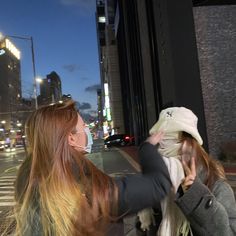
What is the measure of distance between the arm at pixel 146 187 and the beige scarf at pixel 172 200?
496 millimetres

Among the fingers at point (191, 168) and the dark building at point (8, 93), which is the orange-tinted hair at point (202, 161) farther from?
the dark building at point (8, 93)

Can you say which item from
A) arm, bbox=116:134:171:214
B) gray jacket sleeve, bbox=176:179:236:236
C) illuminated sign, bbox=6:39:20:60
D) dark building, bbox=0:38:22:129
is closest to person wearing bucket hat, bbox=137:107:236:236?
gray jacket sleeve, bbox=176:179:236:236

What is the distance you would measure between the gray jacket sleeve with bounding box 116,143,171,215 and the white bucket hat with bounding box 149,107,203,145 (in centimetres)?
69

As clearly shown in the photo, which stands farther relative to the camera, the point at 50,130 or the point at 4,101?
the point at 4,101

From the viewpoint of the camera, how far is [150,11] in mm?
32406

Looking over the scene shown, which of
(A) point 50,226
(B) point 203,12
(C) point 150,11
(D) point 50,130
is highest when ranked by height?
(C) point 150,11

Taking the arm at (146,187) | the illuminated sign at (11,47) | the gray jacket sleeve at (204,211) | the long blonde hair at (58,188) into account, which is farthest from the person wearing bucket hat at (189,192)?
the illuminated sign at (11,47)

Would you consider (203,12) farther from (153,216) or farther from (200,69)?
(153,216)

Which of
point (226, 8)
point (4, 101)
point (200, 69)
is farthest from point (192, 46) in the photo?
point (4, 101)

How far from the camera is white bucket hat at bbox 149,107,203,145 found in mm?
2479

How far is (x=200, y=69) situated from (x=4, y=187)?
39.3ft

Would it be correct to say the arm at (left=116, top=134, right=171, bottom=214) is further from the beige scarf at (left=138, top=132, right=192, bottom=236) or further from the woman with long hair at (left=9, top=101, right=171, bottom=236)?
the beige scarf at (left=138, top=132, right=192, bottom=236)

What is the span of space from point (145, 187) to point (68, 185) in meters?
0.30

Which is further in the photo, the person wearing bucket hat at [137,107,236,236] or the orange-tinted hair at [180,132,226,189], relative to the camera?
the orange-tinted hair at [180,132,226,189]
